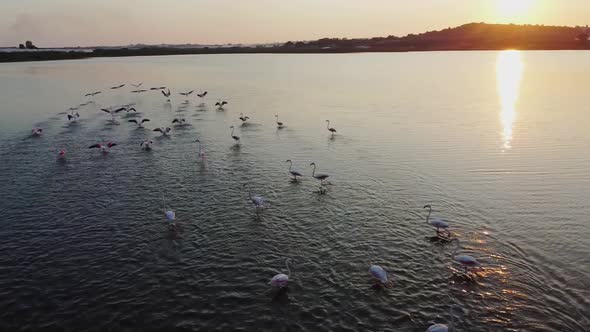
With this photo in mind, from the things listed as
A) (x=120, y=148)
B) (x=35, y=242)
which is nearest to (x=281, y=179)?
(x=35, y=242)

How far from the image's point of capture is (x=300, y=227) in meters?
21.7

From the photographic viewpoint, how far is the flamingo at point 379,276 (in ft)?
53.7

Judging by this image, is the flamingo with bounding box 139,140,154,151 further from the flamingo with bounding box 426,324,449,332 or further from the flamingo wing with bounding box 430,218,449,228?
the flamingo with bounding box 426,324,449,332

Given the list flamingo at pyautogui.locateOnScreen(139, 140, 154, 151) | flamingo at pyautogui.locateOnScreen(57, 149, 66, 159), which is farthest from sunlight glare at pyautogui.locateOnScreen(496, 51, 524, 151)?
flamingo at pyautogui.locateOnScreen(57, 149, 66, 159)

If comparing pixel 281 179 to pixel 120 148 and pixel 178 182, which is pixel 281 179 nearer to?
pixel 178 182

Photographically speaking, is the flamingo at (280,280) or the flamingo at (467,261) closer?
the flamingo at (280,280)

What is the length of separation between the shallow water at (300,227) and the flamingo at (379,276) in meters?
0.42

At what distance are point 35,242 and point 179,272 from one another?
7.77m

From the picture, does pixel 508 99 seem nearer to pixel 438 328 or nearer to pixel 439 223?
pixel 439 223

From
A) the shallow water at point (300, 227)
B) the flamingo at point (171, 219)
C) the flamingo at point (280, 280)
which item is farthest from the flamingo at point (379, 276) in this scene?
the flamingo at point (171, 219)

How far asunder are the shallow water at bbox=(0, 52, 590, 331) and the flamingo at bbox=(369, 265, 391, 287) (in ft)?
1.36

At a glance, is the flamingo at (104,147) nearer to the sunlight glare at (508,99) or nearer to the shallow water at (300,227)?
the shallow water at (300,227)

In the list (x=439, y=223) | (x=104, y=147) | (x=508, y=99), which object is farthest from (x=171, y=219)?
(x=508, y=99)

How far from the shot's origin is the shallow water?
603 inches
